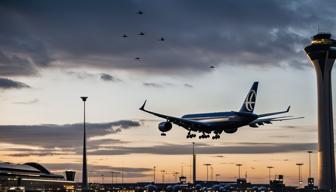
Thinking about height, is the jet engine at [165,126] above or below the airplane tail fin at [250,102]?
below

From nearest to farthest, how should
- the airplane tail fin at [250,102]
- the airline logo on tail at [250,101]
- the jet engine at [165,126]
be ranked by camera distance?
the jet engine at [165,126] → the airplane tail fin at [250,102] → the airline logo on tail at [250,101]

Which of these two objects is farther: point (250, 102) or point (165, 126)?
point (250, 102)

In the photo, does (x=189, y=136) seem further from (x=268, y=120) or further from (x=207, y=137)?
(x=268, y=120)

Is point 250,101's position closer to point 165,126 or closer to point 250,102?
point 250,102

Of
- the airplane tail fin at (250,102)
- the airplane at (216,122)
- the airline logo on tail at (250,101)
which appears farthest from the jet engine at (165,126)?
the airline logo on tail at (250,101)

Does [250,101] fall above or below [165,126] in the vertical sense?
above

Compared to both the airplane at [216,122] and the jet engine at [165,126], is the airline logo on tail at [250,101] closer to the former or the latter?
the airplane at [216,122]

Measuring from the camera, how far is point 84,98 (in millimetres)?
187000

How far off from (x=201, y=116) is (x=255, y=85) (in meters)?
19.4

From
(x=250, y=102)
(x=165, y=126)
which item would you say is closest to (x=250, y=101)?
(x=250, y=102)

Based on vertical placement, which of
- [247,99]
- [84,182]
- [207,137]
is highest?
[247,99]

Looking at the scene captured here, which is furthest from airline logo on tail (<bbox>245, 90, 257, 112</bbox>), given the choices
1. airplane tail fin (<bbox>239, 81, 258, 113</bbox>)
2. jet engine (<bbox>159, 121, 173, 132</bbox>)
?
jet engine (<bbox>159, 121, 173, 132</bbox>)

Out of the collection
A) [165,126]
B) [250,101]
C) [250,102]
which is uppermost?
[250,101]

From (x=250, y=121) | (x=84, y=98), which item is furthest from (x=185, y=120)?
(x=84, y=98)
